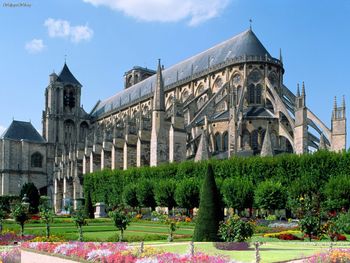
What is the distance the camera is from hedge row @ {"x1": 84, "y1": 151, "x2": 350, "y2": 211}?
3641cm

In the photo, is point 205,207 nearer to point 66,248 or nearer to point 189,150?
point 66,248

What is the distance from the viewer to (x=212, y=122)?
177 ft

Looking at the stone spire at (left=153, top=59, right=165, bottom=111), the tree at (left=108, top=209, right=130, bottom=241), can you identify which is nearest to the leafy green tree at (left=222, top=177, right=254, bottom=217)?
the tree at (left=108, top=209, right=130, bottom=241)

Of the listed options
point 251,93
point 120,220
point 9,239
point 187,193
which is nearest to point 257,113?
point 251,93

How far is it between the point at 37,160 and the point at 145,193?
1646 inches

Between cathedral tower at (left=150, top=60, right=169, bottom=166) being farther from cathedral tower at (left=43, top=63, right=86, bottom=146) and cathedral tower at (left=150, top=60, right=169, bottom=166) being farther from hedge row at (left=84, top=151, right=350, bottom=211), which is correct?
cathedral tower at (left=43, top=63, right=86, bottom=146)

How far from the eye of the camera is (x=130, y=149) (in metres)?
57.1

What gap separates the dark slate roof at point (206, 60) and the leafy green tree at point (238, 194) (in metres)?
23.3

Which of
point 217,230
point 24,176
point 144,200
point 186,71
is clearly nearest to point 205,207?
point 217,230

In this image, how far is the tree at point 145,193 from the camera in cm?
4447

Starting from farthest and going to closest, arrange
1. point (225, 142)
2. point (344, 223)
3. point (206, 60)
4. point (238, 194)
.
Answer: point (206, 60), point (225, 142), point (238, 194), point (344, 223)

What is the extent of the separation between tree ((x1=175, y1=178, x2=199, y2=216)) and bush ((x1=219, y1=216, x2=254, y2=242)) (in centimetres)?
2261

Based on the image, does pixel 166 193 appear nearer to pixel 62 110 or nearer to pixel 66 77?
pixel 62 110

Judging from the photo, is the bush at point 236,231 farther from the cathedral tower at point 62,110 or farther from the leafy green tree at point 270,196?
the cathedral tower at point 62,110
